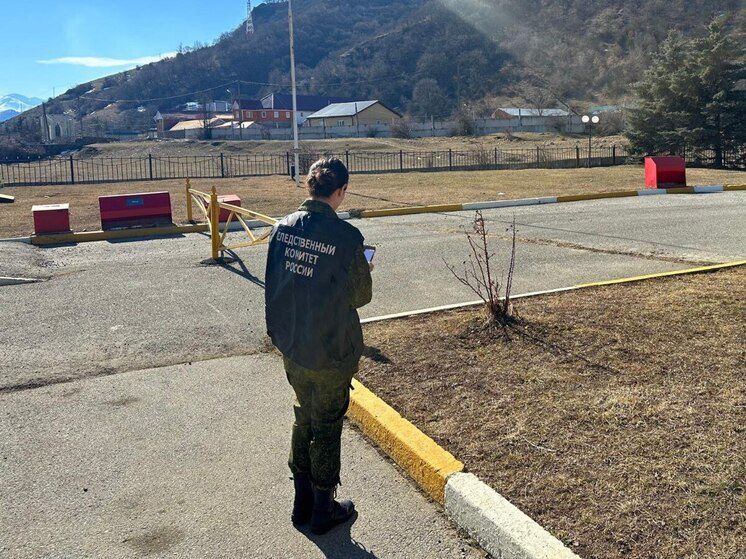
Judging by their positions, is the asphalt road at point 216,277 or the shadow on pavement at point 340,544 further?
the asphalt road at point 216,277

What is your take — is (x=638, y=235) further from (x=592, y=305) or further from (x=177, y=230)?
(x=177, y=230)

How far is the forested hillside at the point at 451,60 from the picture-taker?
421 ft

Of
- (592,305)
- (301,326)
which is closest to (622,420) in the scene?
(301,326)

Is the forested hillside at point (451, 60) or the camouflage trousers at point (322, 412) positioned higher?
the forested hillside at point (451, 60)

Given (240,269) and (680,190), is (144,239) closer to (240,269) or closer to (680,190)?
(240,269)

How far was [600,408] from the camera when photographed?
13.7 feet

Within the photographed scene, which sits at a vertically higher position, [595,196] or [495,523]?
[595,196]

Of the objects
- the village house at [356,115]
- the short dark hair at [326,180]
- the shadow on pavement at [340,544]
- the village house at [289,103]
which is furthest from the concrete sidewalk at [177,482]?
the village house at [289,103]

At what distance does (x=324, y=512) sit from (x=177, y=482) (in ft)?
3.20

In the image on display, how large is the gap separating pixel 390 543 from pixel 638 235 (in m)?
9.65

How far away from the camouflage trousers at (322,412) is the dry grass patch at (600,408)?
2.63ft

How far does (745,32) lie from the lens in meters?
111

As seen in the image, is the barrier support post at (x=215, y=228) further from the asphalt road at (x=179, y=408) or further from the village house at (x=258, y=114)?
the village house at (x=258, y=114)

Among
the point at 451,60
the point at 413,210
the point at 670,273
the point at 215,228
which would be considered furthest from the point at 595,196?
the point at 451,60
